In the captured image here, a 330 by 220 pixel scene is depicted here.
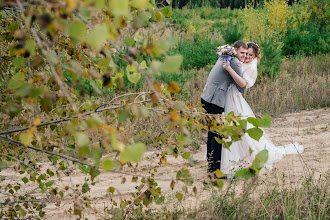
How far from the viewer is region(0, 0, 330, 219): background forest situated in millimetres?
1200

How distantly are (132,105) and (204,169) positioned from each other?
441 centimetres

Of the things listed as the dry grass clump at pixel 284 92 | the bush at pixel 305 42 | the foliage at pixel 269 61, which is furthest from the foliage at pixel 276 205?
the bush at pixel 305 42

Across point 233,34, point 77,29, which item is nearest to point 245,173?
point 77,29

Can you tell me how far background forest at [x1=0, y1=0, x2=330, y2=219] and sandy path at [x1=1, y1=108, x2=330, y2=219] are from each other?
5cm

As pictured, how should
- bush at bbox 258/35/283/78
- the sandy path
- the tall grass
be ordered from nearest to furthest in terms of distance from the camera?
the tall grass < the sandy path < bush at bbox 258/35/283/78

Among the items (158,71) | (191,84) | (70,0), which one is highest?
(70,0)

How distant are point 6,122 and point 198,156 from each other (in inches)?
176

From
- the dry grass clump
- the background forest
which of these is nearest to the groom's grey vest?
the background forest

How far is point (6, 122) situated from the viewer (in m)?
2.39

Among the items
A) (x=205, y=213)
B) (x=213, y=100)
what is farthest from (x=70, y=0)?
(x=213, y=100)

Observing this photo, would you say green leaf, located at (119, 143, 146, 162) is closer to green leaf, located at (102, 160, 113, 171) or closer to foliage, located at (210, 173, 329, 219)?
green leaf, located at (102, 160, 113, 171)

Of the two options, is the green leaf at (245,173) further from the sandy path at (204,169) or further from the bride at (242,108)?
the bride at (242,108)

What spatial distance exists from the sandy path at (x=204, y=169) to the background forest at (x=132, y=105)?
0.17 ft

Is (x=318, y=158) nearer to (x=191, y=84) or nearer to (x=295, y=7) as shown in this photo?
(x=191, y=84)
